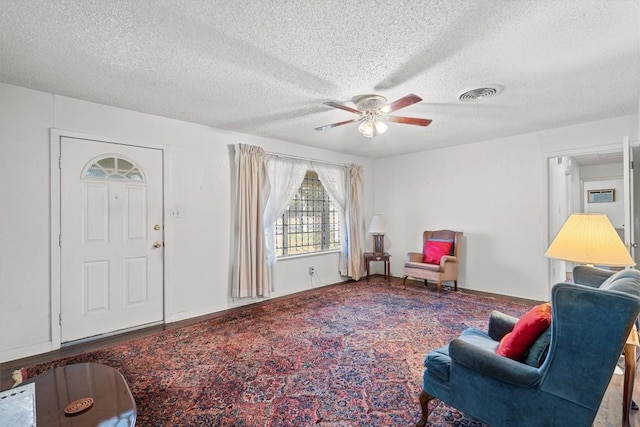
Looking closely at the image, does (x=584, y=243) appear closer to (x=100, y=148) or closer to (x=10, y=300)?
(x=100, y=148)

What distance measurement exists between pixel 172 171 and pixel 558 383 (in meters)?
3.83

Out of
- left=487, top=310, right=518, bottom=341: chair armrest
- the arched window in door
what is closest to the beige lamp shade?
left=487, top=310, right=518, bottom=341: chair armrest

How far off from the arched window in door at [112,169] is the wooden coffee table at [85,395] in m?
2.08

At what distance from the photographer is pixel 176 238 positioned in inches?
143

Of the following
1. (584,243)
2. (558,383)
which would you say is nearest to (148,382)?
(558,383)

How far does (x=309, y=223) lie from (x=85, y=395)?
4042 millimetres

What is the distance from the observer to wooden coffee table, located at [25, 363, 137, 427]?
4.17 ft

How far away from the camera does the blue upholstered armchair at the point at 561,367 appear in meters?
1.23

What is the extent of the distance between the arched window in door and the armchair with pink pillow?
402 centimetres

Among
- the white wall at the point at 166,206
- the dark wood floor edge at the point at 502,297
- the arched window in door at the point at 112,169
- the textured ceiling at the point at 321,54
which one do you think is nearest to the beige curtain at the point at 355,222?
the white wall at the point at 166,206

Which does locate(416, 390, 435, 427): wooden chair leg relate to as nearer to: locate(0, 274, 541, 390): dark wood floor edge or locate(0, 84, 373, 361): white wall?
locate(0, 274, 541, 390): dark wood floor edge

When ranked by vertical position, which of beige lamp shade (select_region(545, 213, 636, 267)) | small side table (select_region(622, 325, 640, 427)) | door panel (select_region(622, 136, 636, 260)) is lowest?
small side table (select_region(622, 325, 640, 427))

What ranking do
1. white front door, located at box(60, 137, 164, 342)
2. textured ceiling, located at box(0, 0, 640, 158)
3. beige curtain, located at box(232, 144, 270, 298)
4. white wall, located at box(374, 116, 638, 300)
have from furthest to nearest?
white wall, located at box(374, 116, 638, 300), beige curtain, located at box(232, 144, 270, 298), white front door, located at box(60, 137, 164, 342), textured ceiling, located at box(0, 0, 640, 158)

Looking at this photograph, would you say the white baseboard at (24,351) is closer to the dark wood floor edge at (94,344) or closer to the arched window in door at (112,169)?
the dark wood floor edge at (94,344)
